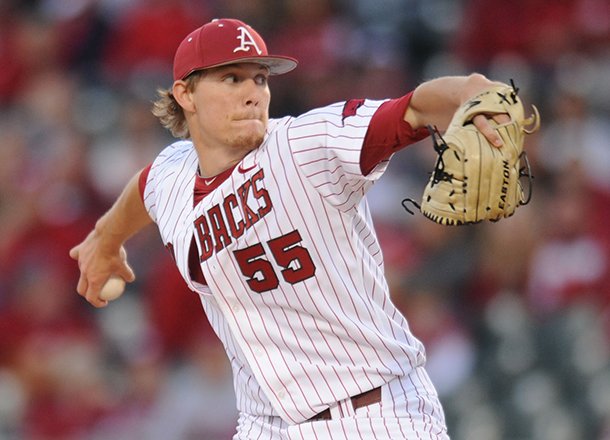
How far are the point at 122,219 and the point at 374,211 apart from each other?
2601 mm

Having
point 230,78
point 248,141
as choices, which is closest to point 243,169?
point 248,141

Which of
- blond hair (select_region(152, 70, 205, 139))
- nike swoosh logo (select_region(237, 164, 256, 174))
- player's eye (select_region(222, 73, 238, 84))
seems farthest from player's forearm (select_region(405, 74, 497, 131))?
blond hair (select_region(152, 70, 205, 139))

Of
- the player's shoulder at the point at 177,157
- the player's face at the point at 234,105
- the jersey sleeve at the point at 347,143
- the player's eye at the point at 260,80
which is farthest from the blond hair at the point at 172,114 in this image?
the jersey sleeve at the point at 347,143

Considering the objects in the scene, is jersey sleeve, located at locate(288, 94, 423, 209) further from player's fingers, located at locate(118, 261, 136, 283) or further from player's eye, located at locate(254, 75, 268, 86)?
player's fingers, located at locate(118, 261, 136, 283)

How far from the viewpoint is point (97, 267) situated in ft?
12.9

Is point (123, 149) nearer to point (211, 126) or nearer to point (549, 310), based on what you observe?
point (549, 310)

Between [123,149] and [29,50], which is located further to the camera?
[29,50]

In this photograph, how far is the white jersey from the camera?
3074 mm

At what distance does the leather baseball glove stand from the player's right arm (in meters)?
1.54

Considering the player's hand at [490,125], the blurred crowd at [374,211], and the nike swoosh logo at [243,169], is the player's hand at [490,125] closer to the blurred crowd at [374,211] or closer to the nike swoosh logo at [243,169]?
the nike swoosh logo at [243,169]

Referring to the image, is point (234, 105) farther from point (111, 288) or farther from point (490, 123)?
point (490, 123)

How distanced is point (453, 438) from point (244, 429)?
232cm

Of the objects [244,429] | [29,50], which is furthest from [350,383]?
[29,50]

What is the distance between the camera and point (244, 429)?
346 centimetres
